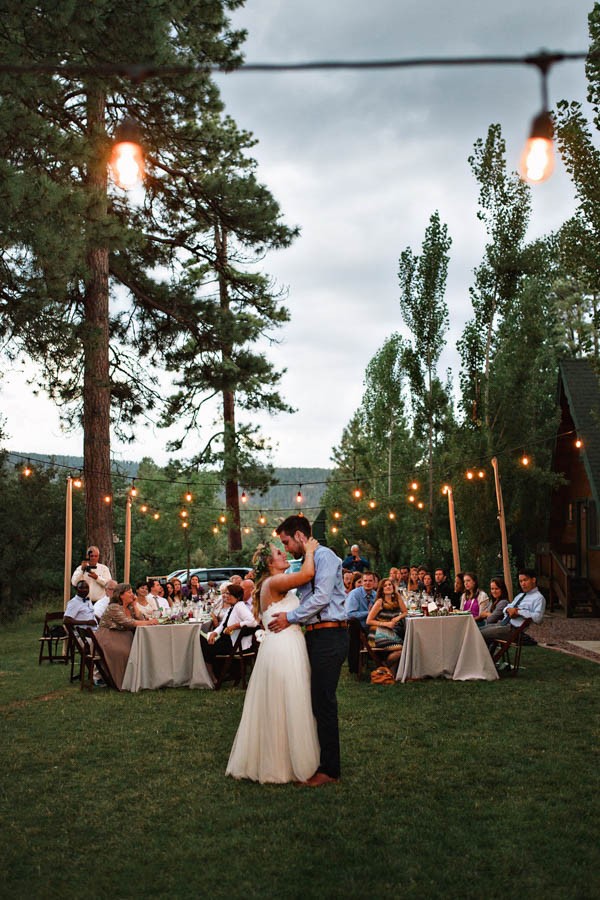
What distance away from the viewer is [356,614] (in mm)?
12109

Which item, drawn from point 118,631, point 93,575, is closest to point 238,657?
point 118,631

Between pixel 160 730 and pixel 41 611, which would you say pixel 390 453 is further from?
pixel 160 730

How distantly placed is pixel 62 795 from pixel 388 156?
7652mm

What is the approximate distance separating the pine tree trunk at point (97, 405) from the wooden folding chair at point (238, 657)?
6930 mm

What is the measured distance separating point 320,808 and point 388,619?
6.24 metres

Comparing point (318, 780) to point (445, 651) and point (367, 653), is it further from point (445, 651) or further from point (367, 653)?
point (367, 653)

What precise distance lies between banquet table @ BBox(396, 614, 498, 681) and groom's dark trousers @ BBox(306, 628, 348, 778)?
488cm

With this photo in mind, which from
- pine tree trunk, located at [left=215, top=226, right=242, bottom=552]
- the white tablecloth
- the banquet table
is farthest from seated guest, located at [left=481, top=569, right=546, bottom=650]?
pine tree trunk, located at [left=215, top=226, right=242, bottom=552]

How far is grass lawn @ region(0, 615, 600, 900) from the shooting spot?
443 cm

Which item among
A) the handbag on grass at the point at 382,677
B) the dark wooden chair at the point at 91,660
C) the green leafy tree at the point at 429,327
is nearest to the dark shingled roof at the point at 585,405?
the green leafy tree at the point at 429,327

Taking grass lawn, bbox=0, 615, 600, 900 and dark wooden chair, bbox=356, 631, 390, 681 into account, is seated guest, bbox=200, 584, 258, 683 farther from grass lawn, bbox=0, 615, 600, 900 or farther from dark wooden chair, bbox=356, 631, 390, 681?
grass lawn, bbox=0, 615, 600, 900

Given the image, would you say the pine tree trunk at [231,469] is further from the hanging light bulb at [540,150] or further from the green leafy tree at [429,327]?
the hanging light bulb at [540,150]

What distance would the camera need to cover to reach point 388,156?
10398 mm

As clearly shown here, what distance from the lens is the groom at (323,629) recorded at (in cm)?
614
